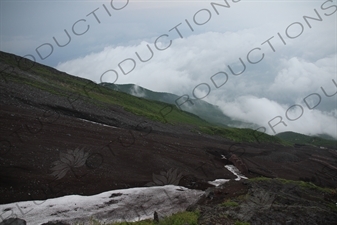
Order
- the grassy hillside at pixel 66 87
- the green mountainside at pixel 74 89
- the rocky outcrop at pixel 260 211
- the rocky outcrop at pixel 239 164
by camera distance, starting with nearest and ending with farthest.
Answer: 1. the rocky outcrop at pixel 260 211
2. the rocky outcrop at pixel 239 164
3. the grassy hillside at pixel 66 87
4. the green mountainside at pixel 74 89

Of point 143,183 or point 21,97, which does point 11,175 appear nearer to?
point 143,183

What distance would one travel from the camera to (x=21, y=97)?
31.6m

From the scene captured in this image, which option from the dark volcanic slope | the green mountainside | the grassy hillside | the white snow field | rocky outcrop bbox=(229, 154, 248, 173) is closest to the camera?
the white snow field

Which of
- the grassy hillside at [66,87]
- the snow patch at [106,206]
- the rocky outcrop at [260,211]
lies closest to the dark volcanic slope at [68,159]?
the snow patch at [106,206]

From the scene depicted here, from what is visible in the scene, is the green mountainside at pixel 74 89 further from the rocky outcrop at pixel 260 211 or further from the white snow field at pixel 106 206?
the rocky outcrop at pixel 260 211

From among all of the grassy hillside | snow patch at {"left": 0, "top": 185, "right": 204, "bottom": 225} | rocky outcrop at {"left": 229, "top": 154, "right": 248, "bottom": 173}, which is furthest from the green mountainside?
rocky outcrop at {"left": 229, "top": 154, "right": 248, "bottom": 173}

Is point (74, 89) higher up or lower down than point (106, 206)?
higher up

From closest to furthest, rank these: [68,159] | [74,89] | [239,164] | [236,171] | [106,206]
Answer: [106,206], [68,159], [236,171], [239,164], [74,89]

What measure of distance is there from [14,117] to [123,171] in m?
11.2

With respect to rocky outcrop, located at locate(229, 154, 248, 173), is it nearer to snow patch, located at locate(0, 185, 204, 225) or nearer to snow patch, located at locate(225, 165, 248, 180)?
snow patch, located at locate(225, 165, 248, 180)

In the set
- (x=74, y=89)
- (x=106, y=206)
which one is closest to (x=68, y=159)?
(x=106, y=206)

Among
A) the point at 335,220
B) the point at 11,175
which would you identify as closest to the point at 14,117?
Result: the point at 11,175

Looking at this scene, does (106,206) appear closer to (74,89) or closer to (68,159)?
(68,159)

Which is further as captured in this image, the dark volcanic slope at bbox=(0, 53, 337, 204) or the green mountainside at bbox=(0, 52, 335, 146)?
the green mountainside at bbox=(0, 52, 335, 146)
